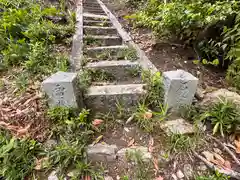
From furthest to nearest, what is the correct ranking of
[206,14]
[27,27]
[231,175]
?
[27,27]
[206,14]
[231,175]

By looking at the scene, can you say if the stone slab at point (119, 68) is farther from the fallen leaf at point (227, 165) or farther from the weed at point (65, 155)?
the fallen leaf at point (227, 165)

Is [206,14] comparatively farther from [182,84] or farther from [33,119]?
[33,119]

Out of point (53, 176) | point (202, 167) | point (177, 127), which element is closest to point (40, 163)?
point (53, 176)

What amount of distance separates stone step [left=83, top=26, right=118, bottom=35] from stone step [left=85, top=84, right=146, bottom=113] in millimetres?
2206

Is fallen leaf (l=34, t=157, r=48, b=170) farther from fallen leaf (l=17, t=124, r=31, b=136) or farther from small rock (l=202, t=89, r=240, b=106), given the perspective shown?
small rock (l=202, t=89, r=240, b=106)

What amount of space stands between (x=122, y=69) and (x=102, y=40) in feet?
4.06

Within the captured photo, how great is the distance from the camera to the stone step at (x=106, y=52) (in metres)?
3.20

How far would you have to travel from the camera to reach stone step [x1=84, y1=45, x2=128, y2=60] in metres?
3.20

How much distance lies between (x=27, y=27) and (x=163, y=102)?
9.31 ft

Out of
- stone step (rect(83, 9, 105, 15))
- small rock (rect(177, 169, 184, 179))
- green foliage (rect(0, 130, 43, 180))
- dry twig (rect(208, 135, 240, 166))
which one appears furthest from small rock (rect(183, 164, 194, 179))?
stone step (rect(83, 9, 105, 15))

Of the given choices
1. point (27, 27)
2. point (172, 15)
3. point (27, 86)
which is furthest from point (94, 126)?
point (27, 27)

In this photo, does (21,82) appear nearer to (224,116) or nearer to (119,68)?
(119,68)

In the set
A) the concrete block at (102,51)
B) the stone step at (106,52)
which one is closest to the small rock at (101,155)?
the stone step at (106,52)

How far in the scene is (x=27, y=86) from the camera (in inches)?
93.3
